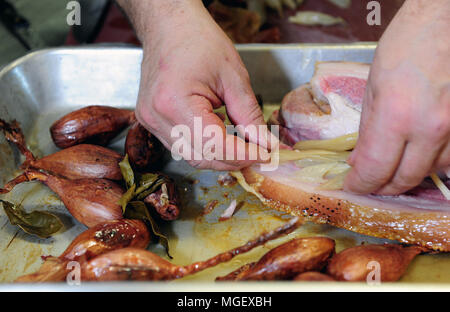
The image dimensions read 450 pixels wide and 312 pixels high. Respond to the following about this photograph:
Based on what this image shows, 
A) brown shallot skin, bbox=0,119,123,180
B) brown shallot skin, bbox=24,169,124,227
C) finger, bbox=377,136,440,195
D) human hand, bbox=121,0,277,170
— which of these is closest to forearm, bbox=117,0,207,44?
human hand, bbox=121,0,277,170

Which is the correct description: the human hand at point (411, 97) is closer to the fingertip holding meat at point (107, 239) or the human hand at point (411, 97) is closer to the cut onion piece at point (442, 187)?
the cut onion piece at point (442, 187)

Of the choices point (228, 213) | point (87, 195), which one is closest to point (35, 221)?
point (87, 195)

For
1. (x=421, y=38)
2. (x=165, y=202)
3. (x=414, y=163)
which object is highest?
(x=421, y=38)

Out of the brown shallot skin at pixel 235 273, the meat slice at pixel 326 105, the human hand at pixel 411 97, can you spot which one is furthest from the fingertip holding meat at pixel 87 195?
the human hand at pixel 411 97

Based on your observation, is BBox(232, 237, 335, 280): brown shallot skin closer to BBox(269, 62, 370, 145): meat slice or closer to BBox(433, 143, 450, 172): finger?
BBox(433, 143, 450, 172): finger

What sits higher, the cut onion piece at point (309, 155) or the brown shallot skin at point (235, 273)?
the cut onion piece at point (309, 155)

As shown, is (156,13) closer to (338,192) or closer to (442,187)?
(338,192)
